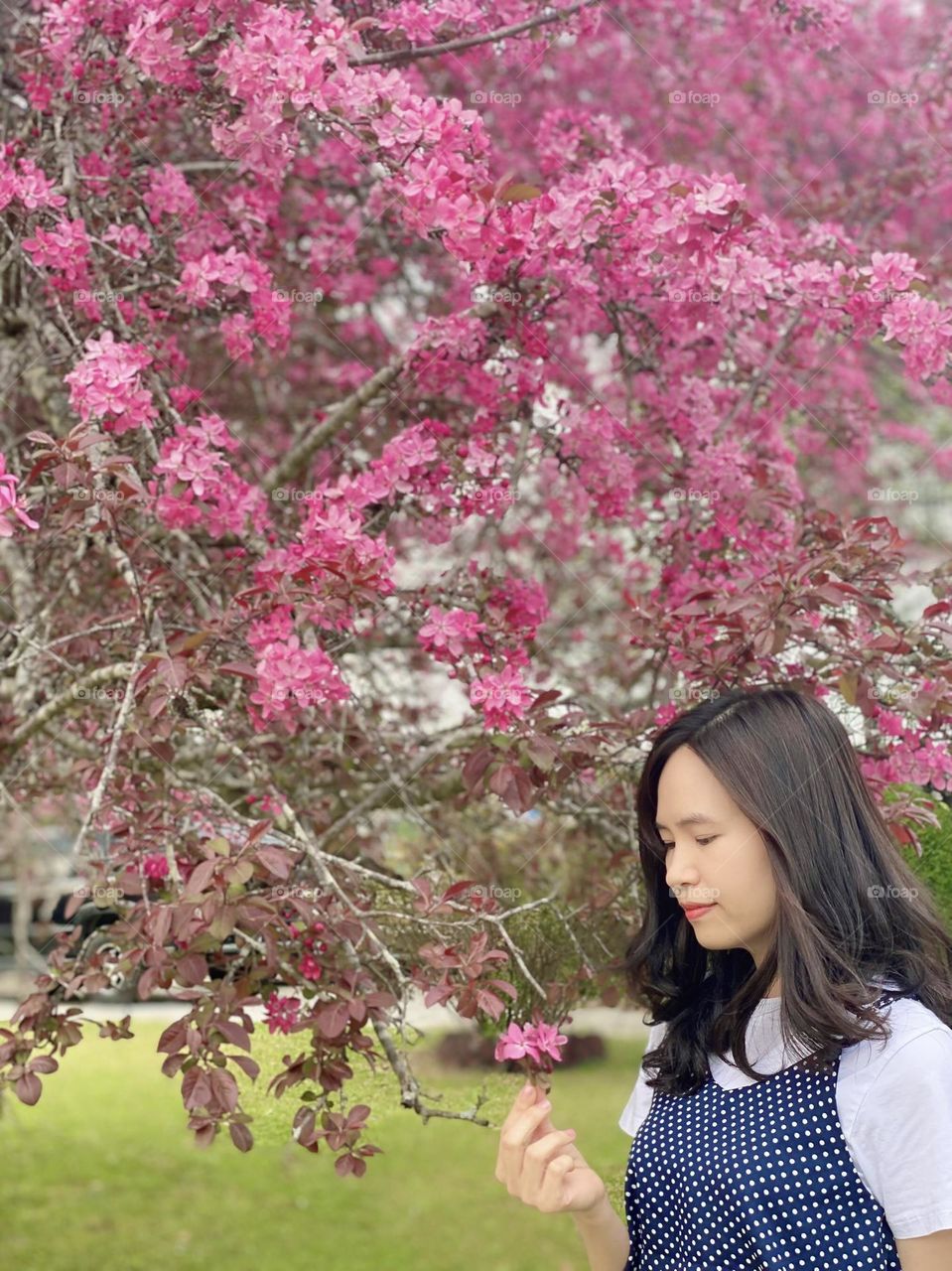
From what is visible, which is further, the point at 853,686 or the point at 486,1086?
the point at 486,1086

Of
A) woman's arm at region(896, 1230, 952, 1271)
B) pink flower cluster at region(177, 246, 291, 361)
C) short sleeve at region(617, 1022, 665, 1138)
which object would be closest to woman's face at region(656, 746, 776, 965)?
short sleeve at region(617, 1022, 665, 1138)

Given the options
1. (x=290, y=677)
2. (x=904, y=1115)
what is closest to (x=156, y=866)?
(x=290, y=677)

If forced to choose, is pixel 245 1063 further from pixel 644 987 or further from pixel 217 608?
pixel 217 608

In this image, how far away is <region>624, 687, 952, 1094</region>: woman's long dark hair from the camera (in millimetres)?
1526

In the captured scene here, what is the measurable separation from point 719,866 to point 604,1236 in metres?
0.48

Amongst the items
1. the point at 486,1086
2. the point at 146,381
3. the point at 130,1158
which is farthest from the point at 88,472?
the point at 130,1158

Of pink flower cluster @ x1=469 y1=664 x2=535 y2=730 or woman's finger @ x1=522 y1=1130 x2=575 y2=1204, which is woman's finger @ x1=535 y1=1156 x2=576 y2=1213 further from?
pink flower cluster @ x1=469 y1=664 x2=535 y2=730

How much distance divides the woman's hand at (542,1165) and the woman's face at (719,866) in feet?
0.97

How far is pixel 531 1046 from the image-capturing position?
72.6 inches

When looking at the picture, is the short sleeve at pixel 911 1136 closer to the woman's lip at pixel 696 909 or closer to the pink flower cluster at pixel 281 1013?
the woman's lip at pixel 696 909

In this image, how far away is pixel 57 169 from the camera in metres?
2.49

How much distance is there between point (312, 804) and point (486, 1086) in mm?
762

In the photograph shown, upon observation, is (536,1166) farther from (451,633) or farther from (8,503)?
(8,503)

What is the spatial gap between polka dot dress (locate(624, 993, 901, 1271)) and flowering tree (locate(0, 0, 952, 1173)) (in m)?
0.32
